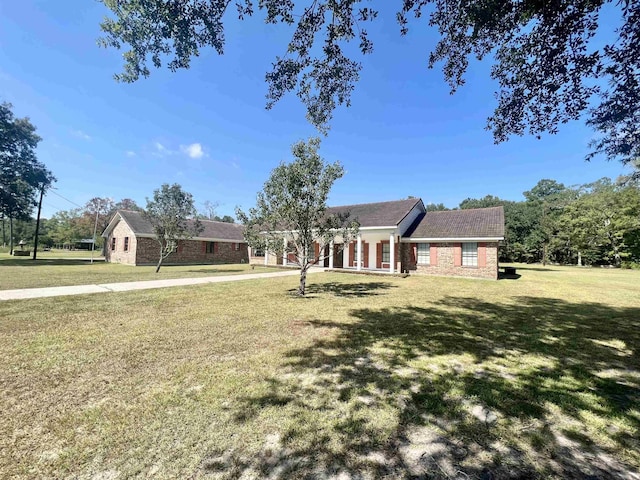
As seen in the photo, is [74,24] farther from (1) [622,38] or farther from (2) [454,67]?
(1) [622,38]

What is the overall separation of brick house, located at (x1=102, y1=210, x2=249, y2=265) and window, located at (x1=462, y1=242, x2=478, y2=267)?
17.1 m

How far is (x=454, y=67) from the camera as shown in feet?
19.3

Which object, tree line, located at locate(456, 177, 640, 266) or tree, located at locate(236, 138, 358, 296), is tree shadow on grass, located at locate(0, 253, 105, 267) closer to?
tree, located at locate(236, 138, 358, 296)

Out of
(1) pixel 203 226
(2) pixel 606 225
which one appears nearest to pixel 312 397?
(1) pixel 203 226

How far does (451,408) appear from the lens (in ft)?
10.2

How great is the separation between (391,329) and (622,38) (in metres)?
6.56

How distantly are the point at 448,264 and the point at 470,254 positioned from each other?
1.41 meters

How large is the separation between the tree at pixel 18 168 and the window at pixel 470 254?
128 ft

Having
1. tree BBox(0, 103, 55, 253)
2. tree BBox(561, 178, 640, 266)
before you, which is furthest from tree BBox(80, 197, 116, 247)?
tree BBox(561, 178, 640, 266)

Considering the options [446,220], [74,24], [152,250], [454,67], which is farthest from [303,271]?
[152,250]

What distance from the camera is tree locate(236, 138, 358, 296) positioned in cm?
967

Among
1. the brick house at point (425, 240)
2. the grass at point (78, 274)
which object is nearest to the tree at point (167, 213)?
the grass at point (78, 274)

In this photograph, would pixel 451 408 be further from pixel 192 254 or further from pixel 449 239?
pixel 192 254

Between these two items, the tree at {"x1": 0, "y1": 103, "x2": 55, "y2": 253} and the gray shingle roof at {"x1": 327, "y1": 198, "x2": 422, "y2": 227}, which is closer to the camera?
the gray shingle roof at {"x1": 327, "y1": 198, "x2": 422, "y2": 227}
